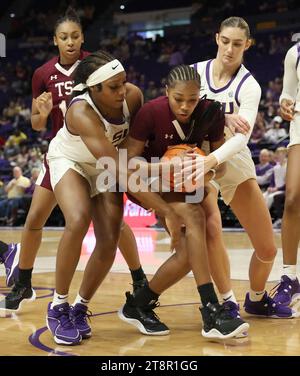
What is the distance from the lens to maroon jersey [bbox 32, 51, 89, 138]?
200 inches

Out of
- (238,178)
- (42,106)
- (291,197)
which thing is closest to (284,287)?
(291,197)

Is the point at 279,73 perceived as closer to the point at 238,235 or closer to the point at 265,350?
the point at 238,235

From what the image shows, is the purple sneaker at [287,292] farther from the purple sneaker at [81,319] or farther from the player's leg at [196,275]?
the purple sneaker at [81,319]

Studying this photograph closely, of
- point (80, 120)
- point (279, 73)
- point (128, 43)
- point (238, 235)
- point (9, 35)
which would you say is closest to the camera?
point (80, 120)

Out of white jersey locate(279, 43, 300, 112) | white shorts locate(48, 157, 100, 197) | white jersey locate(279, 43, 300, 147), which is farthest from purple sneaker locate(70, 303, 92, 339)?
white jersey locate(279, 43, 300, 112)

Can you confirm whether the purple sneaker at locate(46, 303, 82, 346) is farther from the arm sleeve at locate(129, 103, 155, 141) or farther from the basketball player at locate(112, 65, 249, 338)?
the arm sleeve at locate(129, 103, 155, 141)

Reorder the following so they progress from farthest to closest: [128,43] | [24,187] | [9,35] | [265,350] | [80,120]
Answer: [9,35] < [128,43] < [24,187] < [80,120] < [265,350]

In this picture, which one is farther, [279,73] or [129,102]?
[279,73]

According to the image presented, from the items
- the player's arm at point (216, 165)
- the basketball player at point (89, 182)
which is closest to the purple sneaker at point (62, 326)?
the basketball player at point (89, 182)

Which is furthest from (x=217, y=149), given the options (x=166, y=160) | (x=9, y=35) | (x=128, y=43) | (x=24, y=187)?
(x=9, y=35)

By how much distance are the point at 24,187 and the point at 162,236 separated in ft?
14.7

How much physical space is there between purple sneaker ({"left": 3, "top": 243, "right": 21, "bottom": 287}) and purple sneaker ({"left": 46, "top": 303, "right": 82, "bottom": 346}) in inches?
52.5

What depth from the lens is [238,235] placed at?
11.1m

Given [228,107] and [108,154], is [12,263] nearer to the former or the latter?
[108,154]
